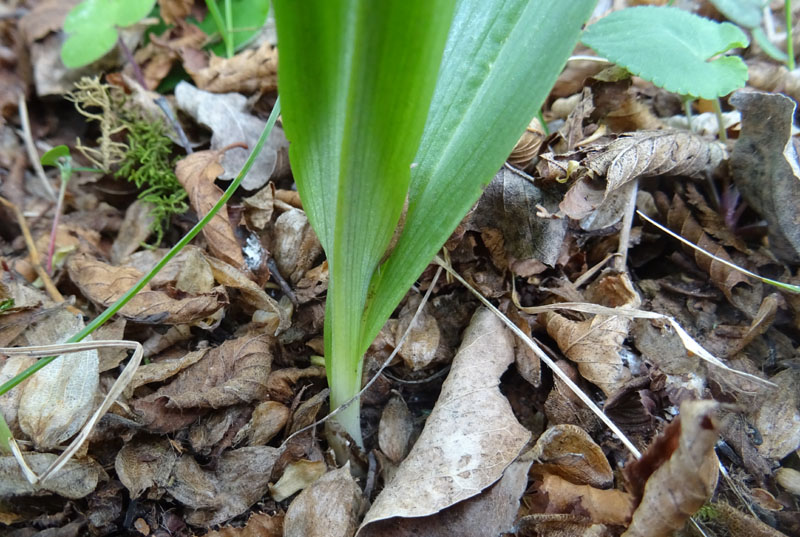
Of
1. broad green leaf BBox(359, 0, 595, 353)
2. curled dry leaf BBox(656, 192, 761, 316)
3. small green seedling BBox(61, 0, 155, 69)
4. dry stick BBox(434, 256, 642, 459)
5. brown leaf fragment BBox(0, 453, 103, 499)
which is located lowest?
brown leaf fragment BBox(0, 453, 103, 499)

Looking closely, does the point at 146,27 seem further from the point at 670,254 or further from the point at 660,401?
the point at 660,401

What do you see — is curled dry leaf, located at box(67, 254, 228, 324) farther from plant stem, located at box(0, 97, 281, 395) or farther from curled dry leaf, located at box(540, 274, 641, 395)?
curled dry leaf, located at box(540, 274, 641, 395)

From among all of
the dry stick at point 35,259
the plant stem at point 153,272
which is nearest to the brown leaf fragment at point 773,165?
the plant stem at point 153,272

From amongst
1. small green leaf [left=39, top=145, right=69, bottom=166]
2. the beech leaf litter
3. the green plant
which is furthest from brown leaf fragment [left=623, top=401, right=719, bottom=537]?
small green leaf [left=39, top=145, right=69, bottom=166]

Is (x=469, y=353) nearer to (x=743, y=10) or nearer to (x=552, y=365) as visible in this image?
(x=552, y=365)

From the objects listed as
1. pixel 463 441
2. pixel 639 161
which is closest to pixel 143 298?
pixel 463 441

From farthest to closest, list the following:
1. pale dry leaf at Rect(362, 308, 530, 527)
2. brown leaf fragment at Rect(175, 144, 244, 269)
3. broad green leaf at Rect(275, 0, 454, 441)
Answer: brown leaf fragment at Rect(175, 144, 244, 269) < pale dry leaf at Rect(362, 308, 530, 527) < broad green leaf at Rect(275, 0, 454, 441)

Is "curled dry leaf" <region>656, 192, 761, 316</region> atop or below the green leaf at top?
below
